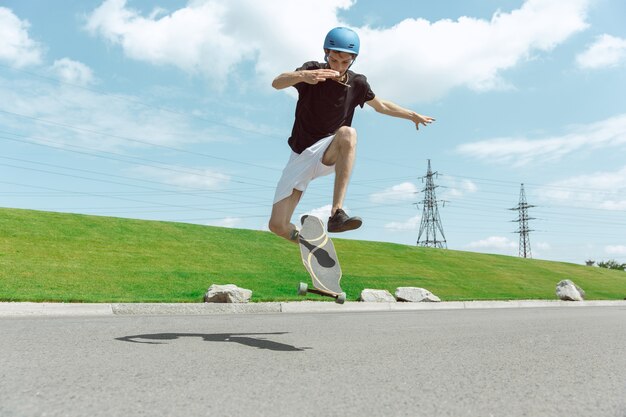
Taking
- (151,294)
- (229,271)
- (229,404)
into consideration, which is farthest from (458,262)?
(229,404)

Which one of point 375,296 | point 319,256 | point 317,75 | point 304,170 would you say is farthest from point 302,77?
point 375,296

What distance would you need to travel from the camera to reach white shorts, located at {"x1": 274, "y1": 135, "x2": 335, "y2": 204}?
18.3 feet

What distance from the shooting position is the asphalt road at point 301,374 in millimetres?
2609

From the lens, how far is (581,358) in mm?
4508

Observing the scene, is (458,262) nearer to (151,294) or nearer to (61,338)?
(151,294)

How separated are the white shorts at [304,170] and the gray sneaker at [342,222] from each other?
532 millimetres

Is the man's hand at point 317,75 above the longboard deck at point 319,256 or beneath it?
above

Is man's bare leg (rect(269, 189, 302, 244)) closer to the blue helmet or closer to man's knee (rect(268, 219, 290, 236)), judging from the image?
man's knee (rect(268, 219, 290, 236))

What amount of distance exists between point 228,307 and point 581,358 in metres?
7.09

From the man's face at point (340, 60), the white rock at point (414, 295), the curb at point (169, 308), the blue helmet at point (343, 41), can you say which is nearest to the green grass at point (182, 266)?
the curb at point (169, 308)

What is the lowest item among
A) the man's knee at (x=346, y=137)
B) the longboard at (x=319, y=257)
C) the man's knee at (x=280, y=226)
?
the longboard at (x=319, y=257)

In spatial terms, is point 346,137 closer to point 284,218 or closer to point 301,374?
point 284,218

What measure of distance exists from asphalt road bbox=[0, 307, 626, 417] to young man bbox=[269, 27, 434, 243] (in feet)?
4.14

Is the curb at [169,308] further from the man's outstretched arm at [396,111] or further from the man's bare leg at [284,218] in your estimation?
the man's outstretched arm at [396,111]
